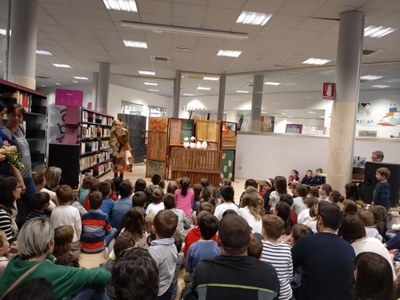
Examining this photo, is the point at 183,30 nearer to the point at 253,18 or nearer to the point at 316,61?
the point at 253,18

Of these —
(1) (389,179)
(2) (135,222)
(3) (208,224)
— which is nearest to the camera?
(3) (208,224)

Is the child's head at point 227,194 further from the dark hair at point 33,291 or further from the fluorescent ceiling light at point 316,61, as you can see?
the fluorescent ceiling light at point 316,61

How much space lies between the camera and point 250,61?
1075cm

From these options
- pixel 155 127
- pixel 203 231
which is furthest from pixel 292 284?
pixel 155 127

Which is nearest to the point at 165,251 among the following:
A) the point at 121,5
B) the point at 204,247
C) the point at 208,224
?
the point at 204,247

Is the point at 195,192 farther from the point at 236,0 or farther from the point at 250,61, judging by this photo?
the point at 250,61

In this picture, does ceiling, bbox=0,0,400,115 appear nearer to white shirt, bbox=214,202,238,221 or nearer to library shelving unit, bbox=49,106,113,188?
library shelving unit, bbox=49,106,113,188

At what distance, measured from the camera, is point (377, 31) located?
721cm

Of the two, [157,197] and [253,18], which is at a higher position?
[253,18]

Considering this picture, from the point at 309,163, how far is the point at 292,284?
8.69m

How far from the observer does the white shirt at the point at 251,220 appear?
3521mm

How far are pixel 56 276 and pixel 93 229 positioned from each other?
2.15 m

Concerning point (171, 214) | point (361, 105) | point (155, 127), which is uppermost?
point (361, 105)

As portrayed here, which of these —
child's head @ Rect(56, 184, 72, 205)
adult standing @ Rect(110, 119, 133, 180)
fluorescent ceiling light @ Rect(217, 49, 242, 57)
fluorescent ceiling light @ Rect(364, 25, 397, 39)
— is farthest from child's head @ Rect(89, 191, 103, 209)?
fluorescent ceiling light @ Rect(217, 49, 242, 57)
